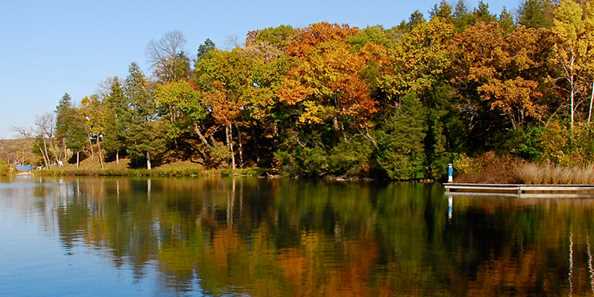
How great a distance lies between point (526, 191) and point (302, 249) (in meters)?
18.8

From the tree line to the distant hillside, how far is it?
18.9 m

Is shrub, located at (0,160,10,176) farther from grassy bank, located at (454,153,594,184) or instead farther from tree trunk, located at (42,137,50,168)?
grassy bank, located at (454,153,594,184)

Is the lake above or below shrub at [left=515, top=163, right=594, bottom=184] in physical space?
below

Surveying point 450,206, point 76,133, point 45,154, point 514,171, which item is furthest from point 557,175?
point 45,154

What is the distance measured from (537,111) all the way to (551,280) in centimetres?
2713

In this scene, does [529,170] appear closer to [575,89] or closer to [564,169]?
[564,169]

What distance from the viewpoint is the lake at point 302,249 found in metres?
11.1

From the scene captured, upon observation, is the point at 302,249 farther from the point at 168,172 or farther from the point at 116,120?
the point at 116,120

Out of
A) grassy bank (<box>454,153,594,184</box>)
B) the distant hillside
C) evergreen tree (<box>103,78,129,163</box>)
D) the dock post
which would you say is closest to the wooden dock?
grassy bank (<box>454,153,594,184</box>)

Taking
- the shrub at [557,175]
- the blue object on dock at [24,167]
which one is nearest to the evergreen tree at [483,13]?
the shrub at [557,175]

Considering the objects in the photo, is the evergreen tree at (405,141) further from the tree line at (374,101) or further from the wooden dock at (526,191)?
the wooden dock at (526,191)

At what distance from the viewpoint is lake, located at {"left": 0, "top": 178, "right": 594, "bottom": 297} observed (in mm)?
11094

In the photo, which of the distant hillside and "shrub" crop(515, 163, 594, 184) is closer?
"shrub" crop(515, 163, 594, 184)

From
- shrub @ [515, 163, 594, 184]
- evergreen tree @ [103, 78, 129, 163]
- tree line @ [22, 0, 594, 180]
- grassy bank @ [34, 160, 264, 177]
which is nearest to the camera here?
shrub @ [515, 163, 594, 184]
